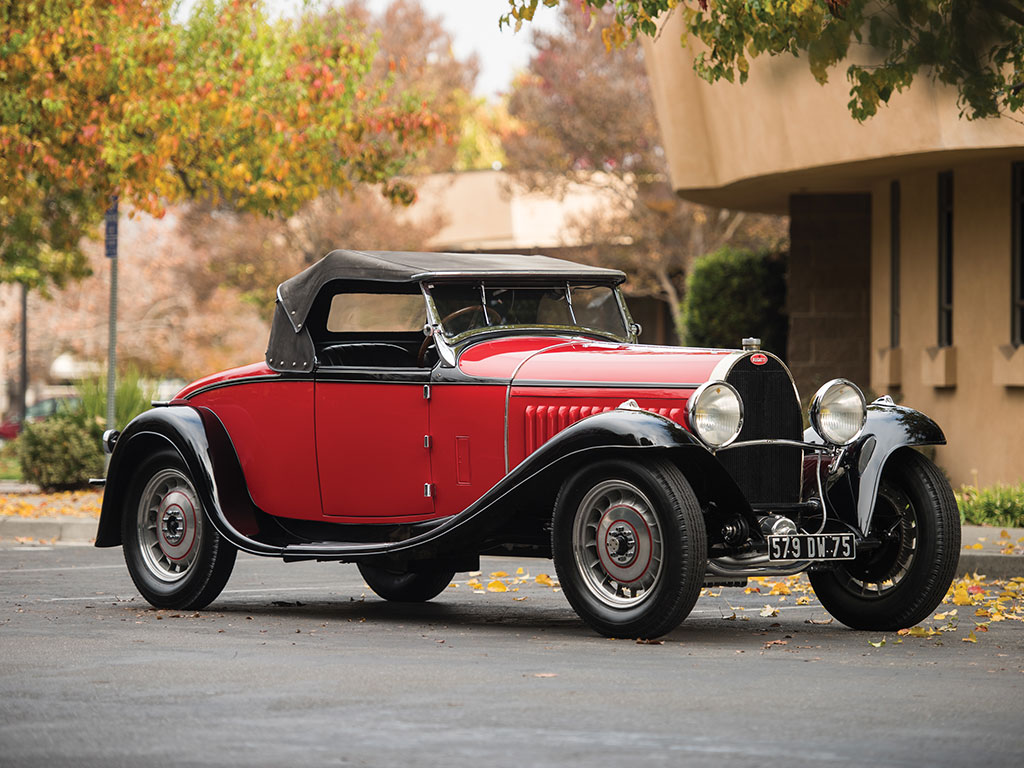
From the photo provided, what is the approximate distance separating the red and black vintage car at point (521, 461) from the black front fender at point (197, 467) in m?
→ 0.01

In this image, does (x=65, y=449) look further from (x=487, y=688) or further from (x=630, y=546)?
(x=487, y=688)

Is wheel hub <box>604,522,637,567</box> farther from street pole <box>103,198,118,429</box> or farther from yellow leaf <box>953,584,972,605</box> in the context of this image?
street pole <box>103,198,118,429</box>

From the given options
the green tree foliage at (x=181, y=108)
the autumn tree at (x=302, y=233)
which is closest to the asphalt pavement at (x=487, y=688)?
the green tree foliage at (x=181, y=108)

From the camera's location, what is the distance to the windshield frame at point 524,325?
31.1 feet

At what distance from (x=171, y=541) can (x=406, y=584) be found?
1.43 metres

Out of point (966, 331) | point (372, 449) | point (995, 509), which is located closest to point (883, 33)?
point (372, 449)

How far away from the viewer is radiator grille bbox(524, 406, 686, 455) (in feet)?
28.5

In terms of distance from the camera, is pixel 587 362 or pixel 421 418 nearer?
pixel 587 362

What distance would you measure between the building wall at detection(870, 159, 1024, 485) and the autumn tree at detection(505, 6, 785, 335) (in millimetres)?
16398

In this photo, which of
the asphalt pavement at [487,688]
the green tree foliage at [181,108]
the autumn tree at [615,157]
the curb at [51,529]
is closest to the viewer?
the asphalt pavement at [487,688]

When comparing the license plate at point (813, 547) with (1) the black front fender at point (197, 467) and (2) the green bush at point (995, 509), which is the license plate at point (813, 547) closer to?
(1) the black front fender at point (197, 467)

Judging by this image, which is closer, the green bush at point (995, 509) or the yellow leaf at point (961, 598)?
the yellow leaf at point (961, 598)

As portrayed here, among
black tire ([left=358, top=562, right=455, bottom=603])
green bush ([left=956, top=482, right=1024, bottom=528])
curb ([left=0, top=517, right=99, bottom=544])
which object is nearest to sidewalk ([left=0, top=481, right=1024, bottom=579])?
curb ([left=0, top=517, right=99, bottom=544])

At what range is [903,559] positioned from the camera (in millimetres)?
8859
